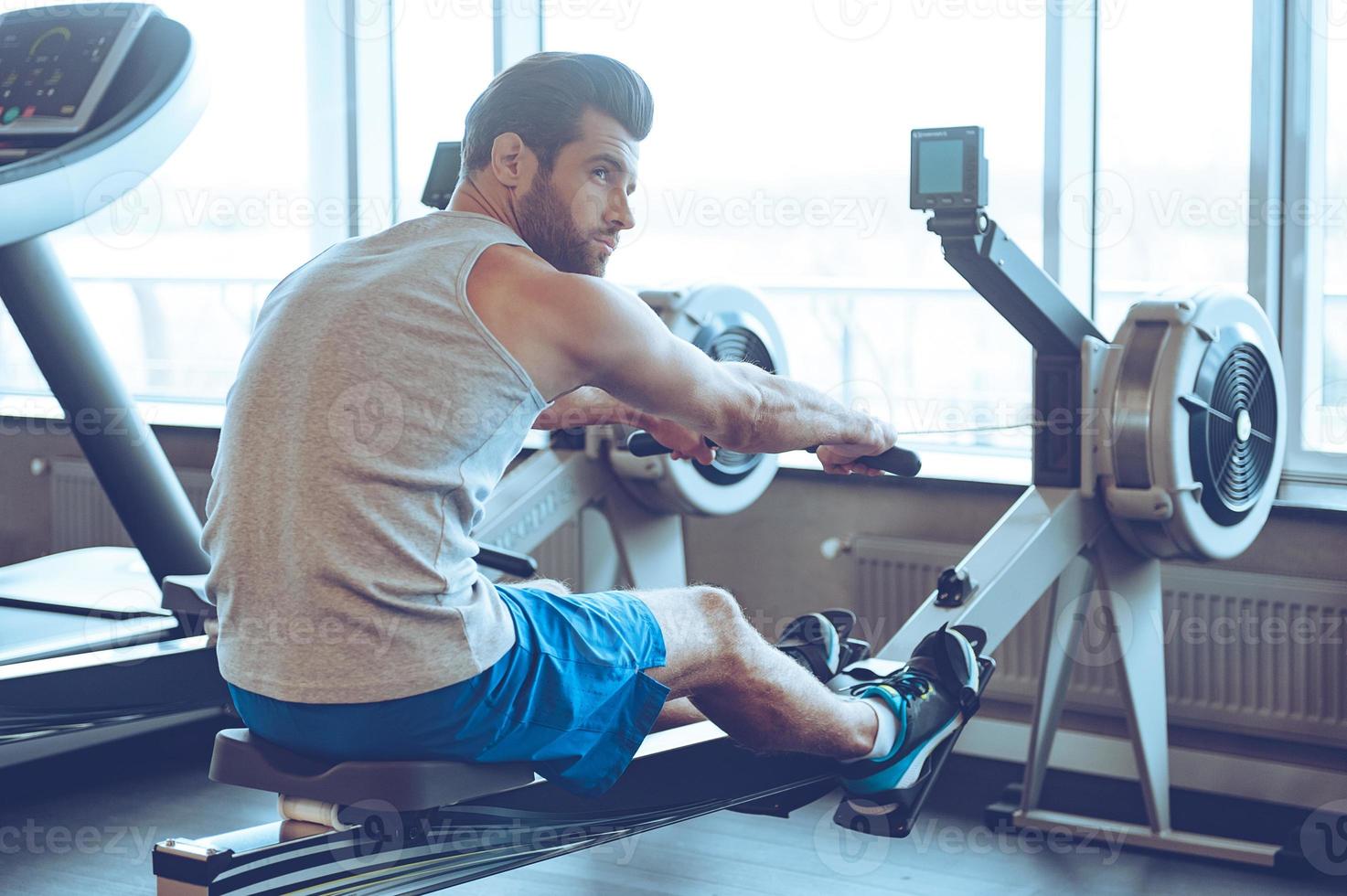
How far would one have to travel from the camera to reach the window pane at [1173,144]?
128 inches

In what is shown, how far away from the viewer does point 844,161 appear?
153 inches

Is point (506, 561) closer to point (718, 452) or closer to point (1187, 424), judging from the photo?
point (718, 452)

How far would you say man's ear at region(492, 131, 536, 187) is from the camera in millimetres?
1877

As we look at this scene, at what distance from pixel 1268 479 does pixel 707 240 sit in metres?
2.25

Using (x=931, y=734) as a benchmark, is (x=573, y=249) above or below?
above

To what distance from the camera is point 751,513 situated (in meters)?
3.66

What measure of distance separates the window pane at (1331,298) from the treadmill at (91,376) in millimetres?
2346

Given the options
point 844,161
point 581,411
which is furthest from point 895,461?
point 844,161

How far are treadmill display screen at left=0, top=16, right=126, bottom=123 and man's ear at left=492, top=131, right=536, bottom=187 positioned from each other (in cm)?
86

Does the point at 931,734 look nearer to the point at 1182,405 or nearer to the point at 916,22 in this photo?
the point at 1182,405

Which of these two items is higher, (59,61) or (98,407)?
(59,61)

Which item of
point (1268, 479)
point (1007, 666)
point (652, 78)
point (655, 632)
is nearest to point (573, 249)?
point (655, 632)

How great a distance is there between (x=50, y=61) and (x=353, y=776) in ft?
4.87

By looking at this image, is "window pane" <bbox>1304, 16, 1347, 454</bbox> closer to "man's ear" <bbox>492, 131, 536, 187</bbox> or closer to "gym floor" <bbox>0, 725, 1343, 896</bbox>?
"gym floor" <bbox>0, 725, 1343, 896</bbox>
